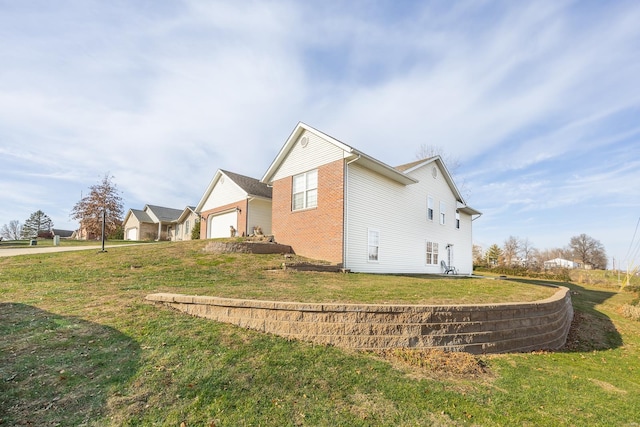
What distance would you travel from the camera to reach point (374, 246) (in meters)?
13.6

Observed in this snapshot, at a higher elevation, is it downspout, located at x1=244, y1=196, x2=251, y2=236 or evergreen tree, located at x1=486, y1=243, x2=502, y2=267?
downspout, located at x1=244, y1=196, x2=251, y2=236

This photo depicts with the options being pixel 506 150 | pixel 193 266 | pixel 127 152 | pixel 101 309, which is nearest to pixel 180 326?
pixel 101 309

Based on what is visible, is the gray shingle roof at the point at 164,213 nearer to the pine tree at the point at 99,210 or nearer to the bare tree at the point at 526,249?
the pine tree at the point at 99,210

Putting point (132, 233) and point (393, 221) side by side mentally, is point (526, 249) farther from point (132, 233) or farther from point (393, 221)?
point (132, 233)

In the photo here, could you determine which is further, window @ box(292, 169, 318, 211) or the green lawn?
window @ box(292, 169, 318, 211)

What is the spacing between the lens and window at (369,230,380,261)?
44.2 feet

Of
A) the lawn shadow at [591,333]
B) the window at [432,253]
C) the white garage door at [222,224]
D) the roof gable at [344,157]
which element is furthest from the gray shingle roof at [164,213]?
the lawn shadow at [591,333]

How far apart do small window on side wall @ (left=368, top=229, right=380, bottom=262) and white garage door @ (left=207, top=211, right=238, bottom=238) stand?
979 cm

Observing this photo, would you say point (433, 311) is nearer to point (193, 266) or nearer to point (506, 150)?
point (193, 266)

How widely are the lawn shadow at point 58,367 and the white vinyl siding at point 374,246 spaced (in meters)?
10.3

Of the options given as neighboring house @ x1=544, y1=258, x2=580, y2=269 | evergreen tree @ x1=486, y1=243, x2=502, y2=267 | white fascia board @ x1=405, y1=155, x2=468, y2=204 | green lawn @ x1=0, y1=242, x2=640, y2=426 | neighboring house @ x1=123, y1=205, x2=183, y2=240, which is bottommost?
neighboring house @ x1=544, y1=258, x2=580, y2=269

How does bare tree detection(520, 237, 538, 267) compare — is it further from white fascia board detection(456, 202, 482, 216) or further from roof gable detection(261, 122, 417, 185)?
roof gable detection(261, 122, 417, 185)

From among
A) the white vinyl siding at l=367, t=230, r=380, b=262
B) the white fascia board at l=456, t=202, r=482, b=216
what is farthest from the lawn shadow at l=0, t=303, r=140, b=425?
the white fascia board at l=456, t=202, r=482, b=216

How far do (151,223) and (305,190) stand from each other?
2931 cm
